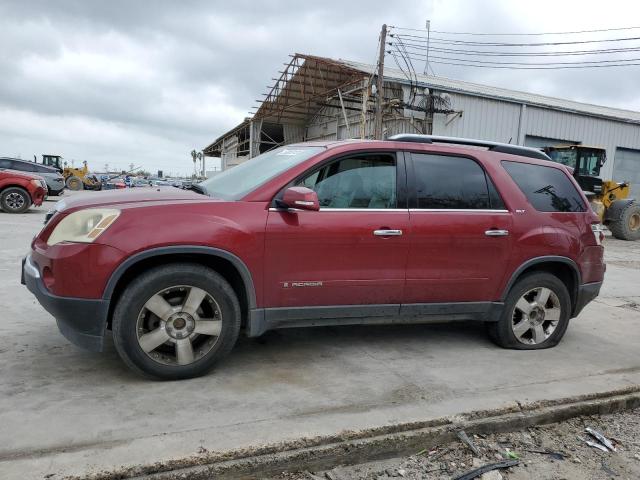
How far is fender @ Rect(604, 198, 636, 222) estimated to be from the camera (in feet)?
52.6

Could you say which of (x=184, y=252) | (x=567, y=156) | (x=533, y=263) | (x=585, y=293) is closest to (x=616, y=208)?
(x=567, y=156)

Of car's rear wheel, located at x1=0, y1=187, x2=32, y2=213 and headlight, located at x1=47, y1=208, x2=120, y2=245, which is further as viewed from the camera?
car's rear wheel, located at x1=0, y1=187, x2=32, y2=213

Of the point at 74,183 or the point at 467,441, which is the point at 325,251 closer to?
the point at 467,441

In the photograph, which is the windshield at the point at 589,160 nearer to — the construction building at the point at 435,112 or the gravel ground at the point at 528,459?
the construction building at the point at 435,112

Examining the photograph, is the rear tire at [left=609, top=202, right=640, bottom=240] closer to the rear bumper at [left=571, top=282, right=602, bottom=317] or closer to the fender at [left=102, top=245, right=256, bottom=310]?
the rear bumper at [left=571, top=282, right=602, bottom=317]

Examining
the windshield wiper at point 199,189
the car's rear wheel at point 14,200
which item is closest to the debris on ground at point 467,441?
the windshield wiper at point 199,189

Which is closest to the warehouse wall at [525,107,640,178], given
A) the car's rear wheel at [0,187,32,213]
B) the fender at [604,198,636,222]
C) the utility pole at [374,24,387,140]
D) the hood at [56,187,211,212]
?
the utility pole at [374,24,387,140]

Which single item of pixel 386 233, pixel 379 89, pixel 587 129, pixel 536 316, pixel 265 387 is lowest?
pixel 265 387

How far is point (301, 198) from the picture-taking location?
3371 millimetres

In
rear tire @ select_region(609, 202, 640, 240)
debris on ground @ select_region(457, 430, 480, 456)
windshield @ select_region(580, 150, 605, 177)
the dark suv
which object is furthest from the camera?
the dark suv

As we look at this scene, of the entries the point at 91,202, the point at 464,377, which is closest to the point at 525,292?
the point at 464,377

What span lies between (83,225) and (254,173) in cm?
131

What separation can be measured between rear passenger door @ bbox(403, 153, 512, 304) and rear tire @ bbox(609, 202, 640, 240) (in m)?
14.2

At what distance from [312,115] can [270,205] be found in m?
28.5
